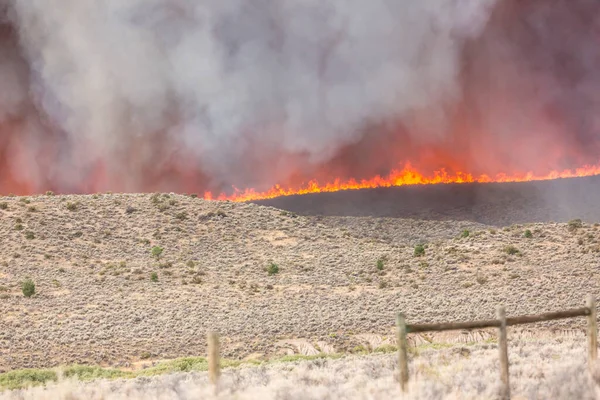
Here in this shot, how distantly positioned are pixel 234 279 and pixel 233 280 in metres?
0.50

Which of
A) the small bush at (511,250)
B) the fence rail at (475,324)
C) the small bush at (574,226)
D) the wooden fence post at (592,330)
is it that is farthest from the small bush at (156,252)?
the fence rail at (475,324)

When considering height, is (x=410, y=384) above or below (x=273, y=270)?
below

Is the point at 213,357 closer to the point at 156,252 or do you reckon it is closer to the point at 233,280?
the point at 233,280

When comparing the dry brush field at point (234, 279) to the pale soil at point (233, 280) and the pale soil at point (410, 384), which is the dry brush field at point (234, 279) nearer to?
the pale soil at point (233, 280)

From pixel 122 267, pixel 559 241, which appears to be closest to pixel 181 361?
pixel 122 267

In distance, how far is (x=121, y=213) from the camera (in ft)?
245

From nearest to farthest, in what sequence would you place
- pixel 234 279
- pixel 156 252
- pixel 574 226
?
1. pixel 234 279
2. pixel 156 252
3. pixel 574 226

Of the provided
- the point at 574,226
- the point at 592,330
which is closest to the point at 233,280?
the point at 574,226

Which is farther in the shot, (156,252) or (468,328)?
(156,252)

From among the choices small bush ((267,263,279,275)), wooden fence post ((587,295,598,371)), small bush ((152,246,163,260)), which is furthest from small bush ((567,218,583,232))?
wooden fence post ((587,295,598,371))

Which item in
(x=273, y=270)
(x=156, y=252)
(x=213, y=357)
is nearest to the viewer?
(x=213, y=357)

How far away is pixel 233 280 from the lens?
54281 millimetres

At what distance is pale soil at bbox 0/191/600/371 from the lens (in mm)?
36062

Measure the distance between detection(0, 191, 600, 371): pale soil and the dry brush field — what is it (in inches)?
5.3
